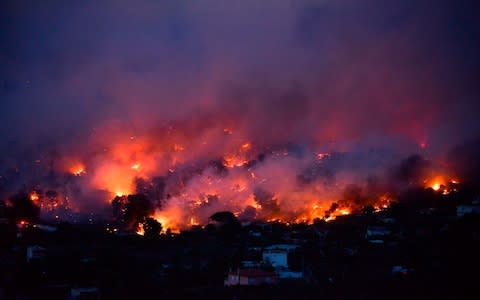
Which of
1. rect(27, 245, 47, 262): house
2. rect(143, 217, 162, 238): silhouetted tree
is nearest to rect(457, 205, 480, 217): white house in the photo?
rect(143, 217, 162, 238): silhouetted tree

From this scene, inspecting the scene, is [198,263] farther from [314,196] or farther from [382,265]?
[314,196]

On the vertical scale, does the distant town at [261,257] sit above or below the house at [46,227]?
below

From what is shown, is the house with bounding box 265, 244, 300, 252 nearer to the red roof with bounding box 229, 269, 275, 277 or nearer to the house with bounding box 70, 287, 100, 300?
the red roof with bounding box 229, 269, 275, 277

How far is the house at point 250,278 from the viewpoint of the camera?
27438mm

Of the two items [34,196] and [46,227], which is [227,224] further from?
[34,196]

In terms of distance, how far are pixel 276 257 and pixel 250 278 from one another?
5.62 meters

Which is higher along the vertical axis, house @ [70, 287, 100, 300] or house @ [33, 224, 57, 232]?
house @ [33, 224, 57, 232]

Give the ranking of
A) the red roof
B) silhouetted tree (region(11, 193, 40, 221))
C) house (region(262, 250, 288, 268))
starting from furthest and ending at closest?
silhouetted tree (region(11, 193, 40, 221))
house (region(262, 250, 288, 268))
the red roof

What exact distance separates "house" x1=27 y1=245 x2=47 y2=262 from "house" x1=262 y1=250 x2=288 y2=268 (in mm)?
10814

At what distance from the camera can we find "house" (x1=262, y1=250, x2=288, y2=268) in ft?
107

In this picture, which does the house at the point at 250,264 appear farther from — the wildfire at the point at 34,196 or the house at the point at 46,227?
the wildfire at the point at 34,196

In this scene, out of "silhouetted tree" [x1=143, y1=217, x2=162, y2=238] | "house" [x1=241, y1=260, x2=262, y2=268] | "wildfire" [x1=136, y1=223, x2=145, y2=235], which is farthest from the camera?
"wildfire" [x1=136, y1=223, x2=145, y2=235]

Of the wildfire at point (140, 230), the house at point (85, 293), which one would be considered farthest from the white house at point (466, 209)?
the house at point (85, 293)

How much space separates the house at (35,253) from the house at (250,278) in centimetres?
985
